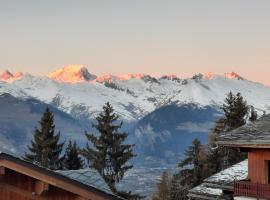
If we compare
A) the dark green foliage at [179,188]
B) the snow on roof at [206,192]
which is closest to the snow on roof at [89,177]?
the snow on roof at [206,192]

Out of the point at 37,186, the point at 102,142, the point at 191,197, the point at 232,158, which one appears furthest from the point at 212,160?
the point at 37,186

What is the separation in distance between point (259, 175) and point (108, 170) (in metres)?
37.9

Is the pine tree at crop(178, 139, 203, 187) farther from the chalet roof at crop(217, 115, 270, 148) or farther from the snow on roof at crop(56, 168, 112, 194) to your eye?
the snow on roof at crop(56, 168, 112, 194)

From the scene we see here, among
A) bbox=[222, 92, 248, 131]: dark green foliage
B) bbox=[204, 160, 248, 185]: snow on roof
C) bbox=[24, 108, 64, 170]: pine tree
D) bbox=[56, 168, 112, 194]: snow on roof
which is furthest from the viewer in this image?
bbox=[222, 92, 248, 131]: dark green foliage

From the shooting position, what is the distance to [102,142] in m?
63.2

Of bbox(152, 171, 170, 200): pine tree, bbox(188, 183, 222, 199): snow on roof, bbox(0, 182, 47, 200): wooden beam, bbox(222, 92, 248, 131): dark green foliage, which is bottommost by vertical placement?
bbox(152, 171, 170, 200): pine tree

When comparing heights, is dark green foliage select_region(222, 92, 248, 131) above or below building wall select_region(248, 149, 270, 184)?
above

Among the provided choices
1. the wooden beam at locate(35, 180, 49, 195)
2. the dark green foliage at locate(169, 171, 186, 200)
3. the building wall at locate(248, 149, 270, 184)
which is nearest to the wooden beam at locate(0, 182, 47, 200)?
the wooden beam at locate(35, 180, 49, 195)

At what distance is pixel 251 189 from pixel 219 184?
12.1 feet

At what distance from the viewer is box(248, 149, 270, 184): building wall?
2545 cm

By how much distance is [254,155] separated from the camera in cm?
2586

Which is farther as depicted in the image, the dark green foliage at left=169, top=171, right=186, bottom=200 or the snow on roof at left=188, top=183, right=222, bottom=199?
the dark green foliage at left=169, top=171, right=186, bottom=200

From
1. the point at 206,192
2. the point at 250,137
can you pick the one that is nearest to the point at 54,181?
the point at 250,137

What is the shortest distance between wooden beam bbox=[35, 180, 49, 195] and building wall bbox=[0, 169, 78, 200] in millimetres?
125
